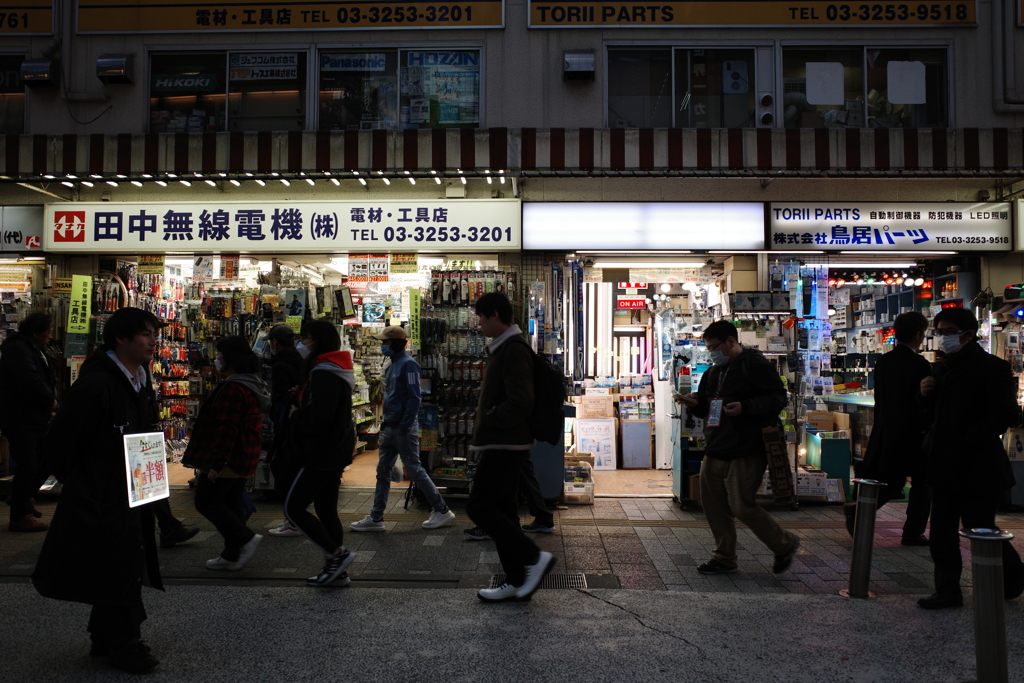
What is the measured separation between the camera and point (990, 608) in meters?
3.17

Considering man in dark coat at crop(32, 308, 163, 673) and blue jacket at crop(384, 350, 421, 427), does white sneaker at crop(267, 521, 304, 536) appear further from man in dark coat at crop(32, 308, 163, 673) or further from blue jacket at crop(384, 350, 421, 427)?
man in dark coat at crop(32, 308, 163, 673)

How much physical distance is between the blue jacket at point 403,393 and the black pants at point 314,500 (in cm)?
170

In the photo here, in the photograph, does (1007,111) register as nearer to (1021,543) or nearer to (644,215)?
(644,215)

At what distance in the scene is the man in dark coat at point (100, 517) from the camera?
3.36m

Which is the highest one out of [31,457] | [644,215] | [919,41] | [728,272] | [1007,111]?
[919,41]

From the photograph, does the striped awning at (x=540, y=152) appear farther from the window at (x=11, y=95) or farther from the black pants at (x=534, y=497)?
the black pants at (x=534, y=497)

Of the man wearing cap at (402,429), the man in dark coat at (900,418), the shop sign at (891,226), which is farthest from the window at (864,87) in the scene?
the man wearing cap at (402,429)

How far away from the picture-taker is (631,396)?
33.2 ft

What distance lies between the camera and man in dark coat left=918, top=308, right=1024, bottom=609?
432 cm

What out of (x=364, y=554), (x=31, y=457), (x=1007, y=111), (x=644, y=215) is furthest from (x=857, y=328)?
(x=31, y=457)

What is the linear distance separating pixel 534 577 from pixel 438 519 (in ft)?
7.43

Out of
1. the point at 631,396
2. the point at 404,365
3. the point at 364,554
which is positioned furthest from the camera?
the point at 631,396

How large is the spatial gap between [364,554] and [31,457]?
3251 millimetres

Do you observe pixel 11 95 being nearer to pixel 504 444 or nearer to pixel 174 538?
pixel 174 538
